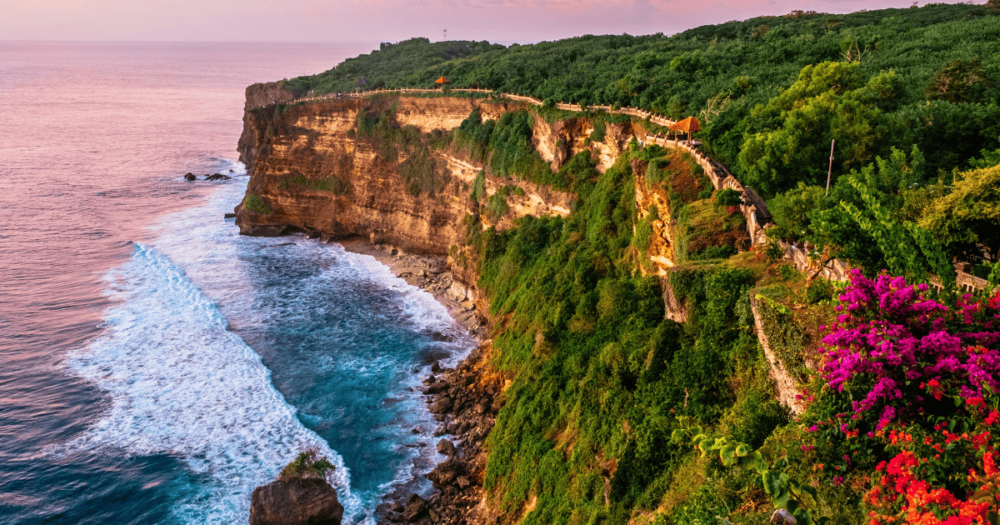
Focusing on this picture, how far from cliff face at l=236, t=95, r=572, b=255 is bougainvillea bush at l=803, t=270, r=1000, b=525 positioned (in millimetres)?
41685

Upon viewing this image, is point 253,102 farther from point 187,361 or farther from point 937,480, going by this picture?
point 937,480

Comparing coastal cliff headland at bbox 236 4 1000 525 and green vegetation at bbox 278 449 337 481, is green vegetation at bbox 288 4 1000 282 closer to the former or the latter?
coastal cliff headland at bbox 236 4 1000 525

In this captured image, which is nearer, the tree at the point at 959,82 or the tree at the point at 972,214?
the tree at the point at 972,214

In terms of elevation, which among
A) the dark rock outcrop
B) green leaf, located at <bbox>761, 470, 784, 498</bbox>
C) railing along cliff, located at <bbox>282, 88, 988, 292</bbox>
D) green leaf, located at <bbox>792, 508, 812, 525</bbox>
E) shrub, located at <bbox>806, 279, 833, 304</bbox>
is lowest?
the dark rock outcrop

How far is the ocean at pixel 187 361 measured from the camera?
30.7 meters

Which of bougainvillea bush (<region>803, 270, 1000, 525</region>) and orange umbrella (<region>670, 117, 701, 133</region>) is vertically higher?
orange umbrella (<region>670, 117, 701, 133</region>)

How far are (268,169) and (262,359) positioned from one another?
34.6 m

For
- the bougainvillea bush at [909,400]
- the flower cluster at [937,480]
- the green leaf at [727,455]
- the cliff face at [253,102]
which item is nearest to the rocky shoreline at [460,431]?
the bougainvillea bush at [909,400]

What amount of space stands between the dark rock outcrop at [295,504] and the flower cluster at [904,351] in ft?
72.6

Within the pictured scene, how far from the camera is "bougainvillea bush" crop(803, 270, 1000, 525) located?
36.3 ft

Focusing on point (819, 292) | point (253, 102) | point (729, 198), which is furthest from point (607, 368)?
point (253, 102)

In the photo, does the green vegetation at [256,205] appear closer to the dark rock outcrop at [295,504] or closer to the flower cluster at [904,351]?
the dark rock outcrop at [295,504]

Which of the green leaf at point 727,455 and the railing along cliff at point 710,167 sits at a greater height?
the railing along cliff at point 710,167

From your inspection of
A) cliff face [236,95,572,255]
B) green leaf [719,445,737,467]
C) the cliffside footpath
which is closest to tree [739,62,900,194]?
the cliffside footpath
